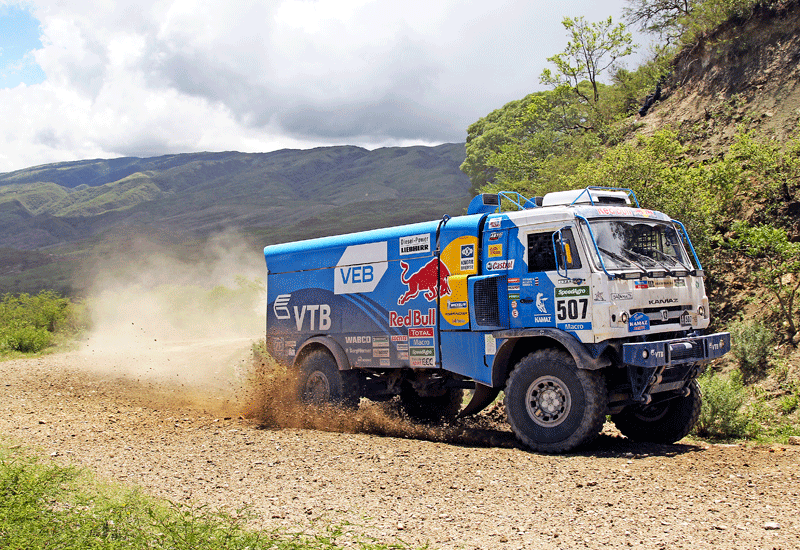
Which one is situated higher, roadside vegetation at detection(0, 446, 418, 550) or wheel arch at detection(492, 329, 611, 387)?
wheel arch at detection(492, 329, 611, 387)

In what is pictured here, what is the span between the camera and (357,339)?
11.3 m

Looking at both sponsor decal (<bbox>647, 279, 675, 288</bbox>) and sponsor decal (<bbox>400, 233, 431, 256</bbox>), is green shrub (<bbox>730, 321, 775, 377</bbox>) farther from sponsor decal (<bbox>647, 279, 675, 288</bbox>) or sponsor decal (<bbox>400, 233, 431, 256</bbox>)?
sponsor decal (<bbox>400, 233, 431, 256</bbox>)

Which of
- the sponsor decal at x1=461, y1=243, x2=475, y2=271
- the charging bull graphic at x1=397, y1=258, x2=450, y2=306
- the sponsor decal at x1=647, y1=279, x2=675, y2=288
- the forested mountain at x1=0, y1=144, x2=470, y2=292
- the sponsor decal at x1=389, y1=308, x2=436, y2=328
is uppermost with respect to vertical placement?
the forested mountain at x1=0, y1=144, x2=470, y2=292

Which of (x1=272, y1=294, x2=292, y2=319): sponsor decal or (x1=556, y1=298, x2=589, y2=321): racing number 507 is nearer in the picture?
(x1=556, y1=298, x2=589, y2=321): racing number 507

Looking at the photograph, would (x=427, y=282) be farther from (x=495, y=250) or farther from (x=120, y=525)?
(x=120, y=525)

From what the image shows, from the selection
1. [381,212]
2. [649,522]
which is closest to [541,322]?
[649,522]

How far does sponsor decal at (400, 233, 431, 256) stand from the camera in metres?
10.2

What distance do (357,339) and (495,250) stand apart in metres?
3.23

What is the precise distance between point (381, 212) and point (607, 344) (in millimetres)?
145630

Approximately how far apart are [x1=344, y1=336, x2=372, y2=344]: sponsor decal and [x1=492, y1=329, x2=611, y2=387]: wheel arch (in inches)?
106

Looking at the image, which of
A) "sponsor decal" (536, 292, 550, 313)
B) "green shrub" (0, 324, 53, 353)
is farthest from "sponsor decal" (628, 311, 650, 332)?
"green shrub" (0, 324, 53, 353)

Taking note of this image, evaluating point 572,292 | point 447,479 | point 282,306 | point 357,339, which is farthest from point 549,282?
point 282,306

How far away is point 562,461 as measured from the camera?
25.2 ft

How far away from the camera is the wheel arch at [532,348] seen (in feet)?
26.3
